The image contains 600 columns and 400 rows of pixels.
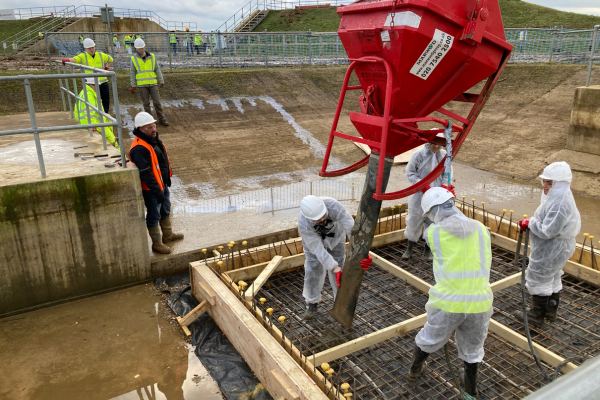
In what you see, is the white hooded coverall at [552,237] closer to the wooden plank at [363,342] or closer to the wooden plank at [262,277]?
the wooden plank at [363,342]

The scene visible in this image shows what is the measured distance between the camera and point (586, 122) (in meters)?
9.48

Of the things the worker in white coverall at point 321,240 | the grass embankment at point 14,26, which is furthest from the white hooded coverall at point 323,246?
the grass embankment at point 14,26

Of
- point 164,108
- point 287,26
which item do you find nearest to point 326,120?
point 164,108

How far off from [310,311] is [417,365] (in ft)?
4.64

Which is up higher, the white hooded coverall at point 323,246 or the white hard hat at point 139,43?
A: the white hard hat at point 139,43

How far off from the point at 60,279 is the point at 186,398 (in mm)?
2233

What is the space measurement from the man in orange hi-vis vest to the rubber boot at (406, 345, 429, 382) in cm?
329

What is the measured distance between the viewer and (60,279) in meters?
5.02

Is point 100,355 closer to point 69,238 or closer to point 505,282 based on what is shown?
point 69,238

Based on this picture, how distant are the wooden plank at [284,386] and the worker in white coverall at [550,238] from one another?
2.73m

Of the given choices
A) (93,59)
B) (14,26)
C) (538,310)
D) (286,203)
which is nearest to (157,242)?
(286,203)

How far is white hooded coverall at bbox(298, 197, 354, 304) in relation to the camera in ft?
14.6

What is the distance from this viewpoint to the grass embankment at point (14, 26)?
92.1 ft

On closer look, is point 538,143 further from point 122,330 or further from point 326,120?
point 122,330
